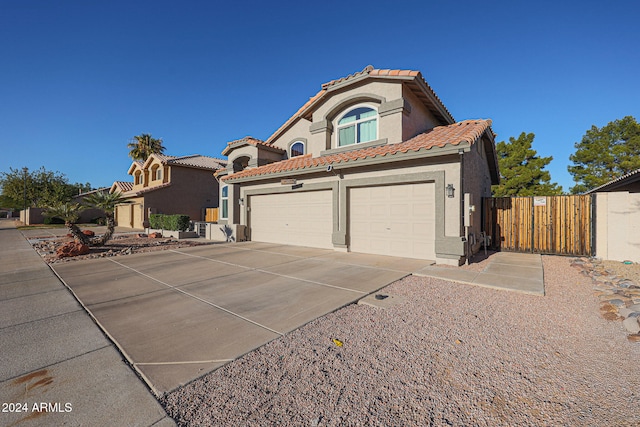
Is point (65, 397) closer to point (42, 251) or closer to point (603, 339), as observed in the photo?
point (603, 339)

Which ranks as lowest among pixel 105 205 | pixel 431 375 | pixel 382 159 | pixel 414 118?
pixel 431 375

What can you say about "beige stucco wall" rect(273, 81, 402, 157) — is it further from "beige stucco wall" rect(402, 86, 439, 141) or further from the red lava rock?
the red lava rock

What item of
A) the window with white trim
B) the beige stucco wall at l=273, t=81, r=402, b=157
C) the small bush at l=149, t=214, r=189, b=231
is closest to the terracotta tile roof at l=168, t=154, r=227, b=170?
the small bush at l=149, t=214, r=189, b=231

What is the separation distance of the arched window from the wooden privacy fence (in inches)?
396

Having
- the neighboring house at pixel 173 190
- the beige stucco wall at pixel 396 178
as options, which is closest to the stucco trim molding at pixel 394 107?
the beige stucco wall at pixel 396 178

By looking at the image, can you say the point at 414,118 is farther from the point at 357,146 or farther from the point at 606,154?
the point at 606,154

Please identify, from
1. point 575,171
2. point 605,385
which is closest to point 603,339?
point 605,385

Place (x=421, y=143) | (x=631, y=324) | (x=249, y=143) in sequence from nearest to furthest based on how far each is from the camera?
1. (x=631, y=324)
2. (x=421, y=143)
3. (x=249, y=143)

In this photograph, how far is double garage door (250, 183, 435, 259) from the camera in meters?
8.72

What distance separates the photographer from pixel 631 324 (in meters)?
3.84

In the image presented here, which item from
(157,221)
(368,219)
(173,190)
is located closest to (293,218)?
(368,219)

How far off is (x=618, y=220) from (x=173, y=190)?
2711 centimetres

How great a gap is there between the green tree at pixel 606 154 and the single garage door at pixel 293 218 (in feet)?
102

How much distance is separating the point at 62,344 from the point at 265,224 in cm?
1055
